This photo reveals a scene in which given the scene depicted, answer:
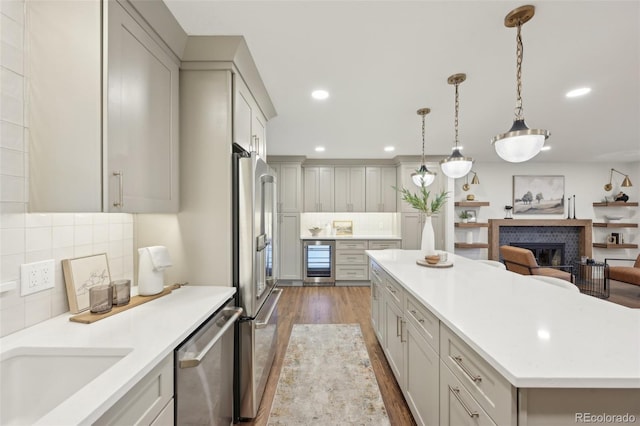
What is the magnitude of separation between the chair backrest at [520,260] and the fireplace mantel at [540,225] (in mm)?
965

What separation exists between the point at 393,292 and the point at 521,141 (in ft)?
4.54

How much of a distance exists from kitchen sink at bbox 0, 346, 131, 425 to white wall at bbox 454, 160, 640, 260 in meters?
6.29

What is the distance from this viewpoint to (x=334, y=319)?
11.9ft

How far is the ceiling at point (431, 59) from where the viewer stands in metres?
1.46

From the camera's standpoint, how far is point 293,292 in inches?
194

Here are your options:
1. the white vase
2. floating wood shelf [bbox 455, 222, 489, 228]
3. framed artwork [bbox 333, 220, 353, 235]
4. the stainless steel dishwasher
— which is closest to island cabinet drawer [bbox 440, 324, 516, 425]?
the stainless steel dishwasher

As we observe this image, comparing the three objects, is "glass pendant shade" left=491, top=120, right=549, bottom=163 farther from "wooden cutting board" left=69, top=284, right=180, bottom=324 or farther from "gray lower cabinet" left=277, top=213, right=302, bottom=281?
"gray lower cabinet" left=277, top=213, right=302, bottom=281

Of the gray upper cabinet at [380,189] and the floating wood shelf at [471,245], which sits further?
the floating wood shelf at [471,245]

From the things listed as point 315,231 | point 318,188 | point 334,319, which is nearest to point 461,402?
point 334,319

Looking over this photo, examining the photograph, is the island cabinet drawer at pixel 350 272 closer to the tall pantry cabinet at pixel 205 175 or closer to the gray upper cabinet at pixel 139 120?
the tall pantry cabinet at pixel 205 175

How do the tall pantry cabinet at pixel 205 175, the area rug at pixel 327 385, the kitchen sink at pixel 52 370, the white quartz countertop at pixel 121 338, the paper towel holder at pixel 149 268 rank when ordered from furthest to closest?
1. the area rug at pixel 327 385
2. the tall pantry cabinet at pixel 205 175
3. the paper towel holder at pixel 149 268
4. the kitchen sink at pixel 52 370
5. the white quartz countertop at pixel 121 338

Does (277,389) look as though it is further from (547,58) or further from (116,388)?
(547,58)

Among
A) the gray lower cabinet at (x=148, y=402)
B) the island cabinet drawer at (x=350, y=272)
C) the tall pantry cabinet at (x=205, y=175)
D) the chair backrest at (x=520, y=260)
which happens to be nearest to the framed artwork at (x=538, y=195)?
the chair backrest at (x=520, y=260)

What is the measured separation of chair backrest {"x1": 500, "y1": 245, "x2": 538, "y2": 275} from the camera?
435 cm
